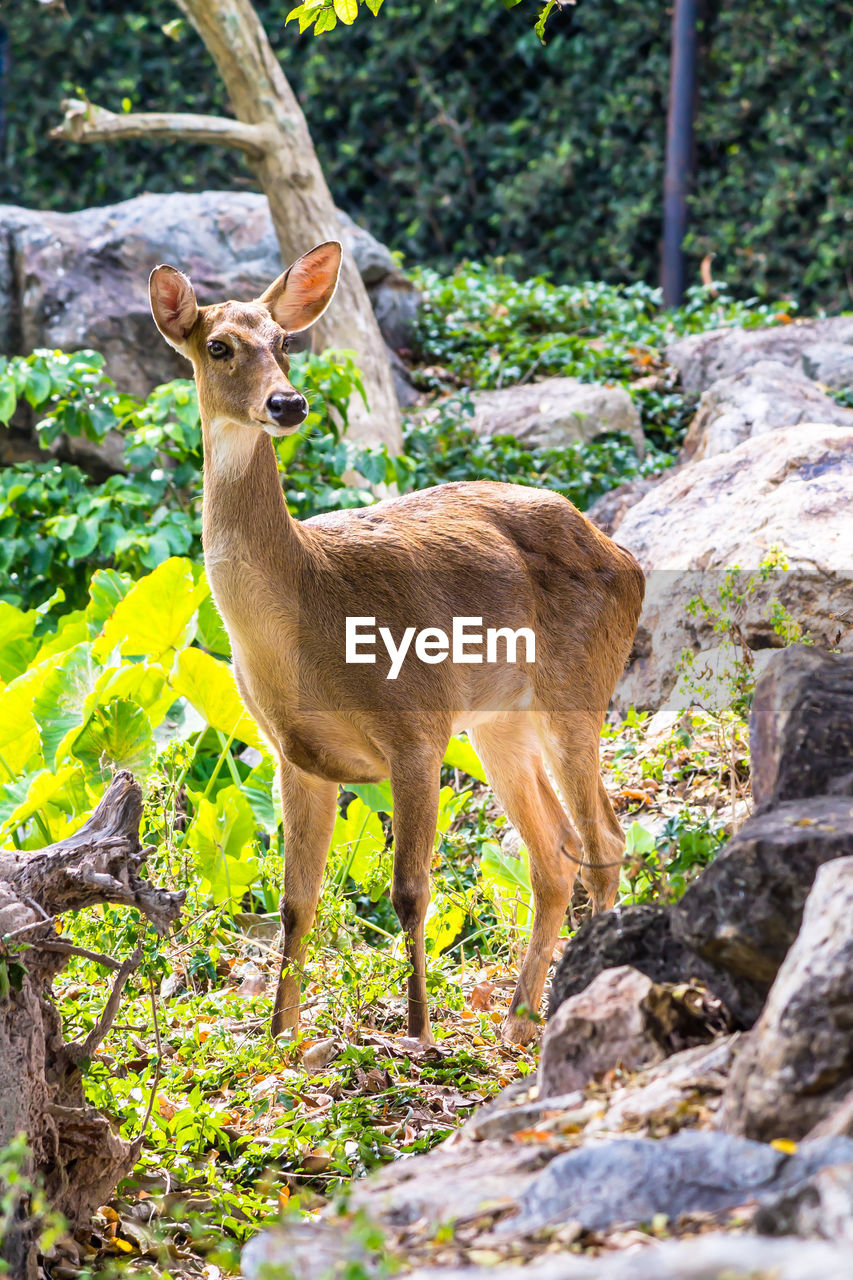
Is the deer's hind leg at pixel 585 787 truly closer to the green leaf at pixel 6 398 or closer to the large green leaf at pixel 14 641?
the large green leaf at pixel 14 641

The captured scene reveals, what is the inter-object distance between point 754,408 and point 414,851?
4.86 meters

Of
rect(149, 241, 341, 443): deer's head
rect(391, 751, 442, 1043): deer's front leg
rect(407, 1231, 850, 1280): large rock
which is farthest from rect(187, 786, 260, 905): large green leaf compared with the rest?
rect(407, 1231, 850, 1280): large rock

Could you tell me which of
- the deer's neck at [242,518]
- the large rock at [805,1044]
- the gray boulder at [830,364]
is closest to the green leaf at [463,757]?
the deer's neck at [242,518]

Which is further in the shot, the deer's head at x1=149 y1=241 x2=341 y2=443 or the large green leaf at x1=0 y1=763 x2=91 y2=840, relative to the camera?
the large green leaf at x1=0 y1=763 x2=91 y2=840

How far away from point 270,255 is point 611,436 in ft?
9.49

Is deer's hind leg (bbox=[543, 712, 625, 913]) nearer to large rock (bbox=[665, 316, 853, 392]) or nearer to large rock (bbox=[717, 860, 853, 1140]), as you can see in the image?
large rock (bbox=[717, 860, 853, 1140])

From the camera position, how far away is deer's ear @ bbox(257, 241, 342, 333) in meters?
4.43

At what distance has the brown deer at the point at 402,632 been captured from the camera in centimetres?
408

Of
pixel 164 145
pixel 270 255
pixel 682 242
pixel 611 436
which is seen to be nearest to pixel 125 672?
pixel 611 436

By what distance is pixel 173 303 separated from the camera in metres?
4.12

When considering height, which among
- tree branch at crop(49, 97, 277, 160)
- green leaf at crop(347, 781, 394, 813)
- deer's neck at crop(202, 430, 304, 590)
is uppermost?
tree branch at crop(49, 97, 277, 160)

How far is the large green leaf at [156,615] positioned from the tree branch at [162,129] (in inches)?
160

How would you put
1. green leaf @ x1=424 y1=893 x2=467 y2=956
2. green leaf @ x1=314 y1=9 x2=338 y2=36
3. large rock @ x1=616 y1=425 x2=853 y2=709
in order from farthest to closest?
large rock @ x1=616 y1=425 x2=853 y2=709 < green leaf @ x1=424 y1=893 x2=467 y2=956 < green leaf @ x1=314 y1=9 x2=338 y2=36

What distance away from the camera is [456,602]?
449 cm
